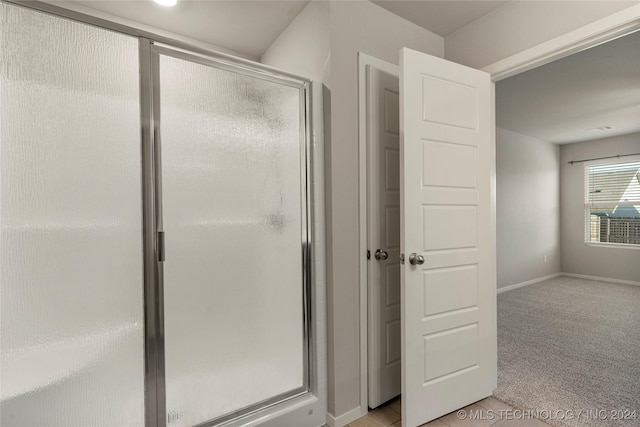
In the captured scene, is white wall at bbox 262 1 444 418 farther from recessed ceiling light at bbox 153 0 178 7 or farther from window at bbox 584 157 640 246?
window at bbox 584 157 640 246

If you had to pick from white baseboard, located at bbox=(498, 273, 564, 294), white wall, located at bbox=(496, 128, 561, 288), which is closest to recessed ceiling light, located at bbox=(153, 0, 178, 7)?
white wall, located at bbox=(496, 128, 561, 288)

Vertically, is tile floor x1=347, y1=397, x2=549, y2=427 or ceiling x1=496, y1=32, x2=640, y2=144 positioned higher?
ceiling x1=496, y1=32, x2=640, y2=144

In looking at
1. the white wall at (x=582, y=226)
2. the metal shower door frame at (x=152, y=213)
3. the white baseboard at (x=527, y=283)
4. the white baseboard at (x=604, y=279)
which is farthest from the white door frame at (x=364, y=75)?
the white baseboard at (x=604, y=279)

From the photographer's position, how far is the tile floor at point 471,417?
1816 mm

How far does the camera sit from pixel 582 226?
5.86 m

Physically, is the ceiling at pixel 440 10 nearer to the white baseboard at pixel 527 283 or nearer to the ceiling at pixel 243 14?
the ceiling at pixel 243 14

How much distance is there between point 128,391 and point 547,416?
2.27 m

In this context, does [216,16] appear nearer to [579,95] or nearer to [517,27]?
[517,27]

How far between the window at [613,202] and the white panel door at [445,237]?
527 cm

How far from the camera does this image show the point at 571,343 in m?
2.94

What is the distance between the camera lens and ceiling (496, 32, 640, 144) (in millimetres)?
2787

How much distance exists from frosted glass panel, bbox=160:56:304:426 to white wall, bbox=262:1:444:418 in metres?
0.19

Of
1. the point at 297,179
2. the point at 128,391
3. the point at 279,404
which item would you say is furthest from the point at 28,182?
the point at 279,404

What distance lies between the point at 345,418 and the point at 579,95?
4212 millimetres
